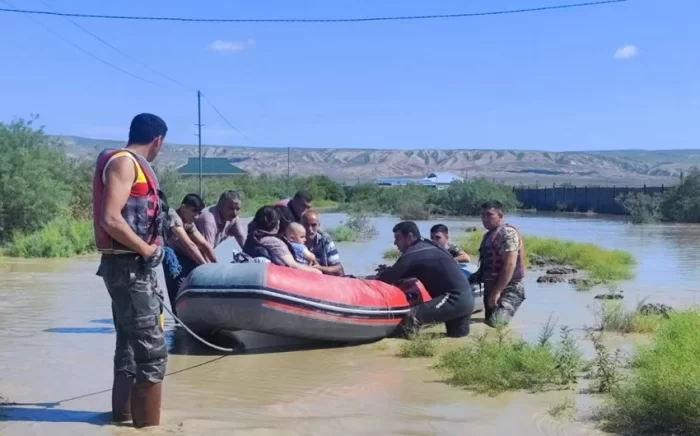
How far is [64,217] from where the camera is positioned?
24.0 m

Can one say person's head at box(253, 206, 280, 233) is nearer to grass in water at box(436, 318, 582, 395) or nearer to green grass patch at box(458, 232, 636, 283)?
grass in water at box(436, 318, 582, 395)

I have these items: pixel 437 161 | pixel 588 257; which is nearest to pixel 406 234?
pixel 588 257

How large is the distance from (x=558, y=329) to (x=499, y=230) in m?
1.42

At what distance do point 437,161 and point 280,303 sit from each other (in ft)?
520

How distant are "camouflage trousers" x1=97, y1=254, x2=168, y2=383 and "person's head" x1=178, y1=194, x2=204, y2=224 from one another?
3627 millimetres

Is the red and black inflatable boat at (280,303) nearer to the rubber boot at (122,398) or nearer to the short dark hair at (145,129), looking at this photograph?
the rubber boot at (122,398)

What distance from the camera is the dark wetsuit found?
361 inches

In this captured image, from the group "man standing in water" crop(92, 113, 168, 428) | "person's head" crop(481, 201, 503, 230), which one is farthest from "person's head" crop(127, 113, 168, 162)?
"person's head" crop(481, 201, 503, 230)

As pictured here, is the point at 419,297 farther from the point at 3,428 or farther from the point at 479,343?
the point at 3,428

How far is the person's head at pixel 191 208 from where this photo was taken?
9133 mm

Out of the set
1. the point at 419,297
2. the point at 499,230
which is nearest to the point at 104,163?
the point at 419,297

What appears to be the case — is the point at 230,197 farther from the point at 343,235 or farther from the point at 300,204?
the point at 343,235

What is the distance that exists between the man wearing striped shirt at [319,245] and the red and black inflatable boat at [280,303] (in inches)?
38.7

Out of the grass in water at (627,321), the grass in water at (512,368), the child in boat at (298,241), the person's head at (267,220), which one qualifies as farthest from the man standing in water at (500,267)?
the person's head at (267,220)
